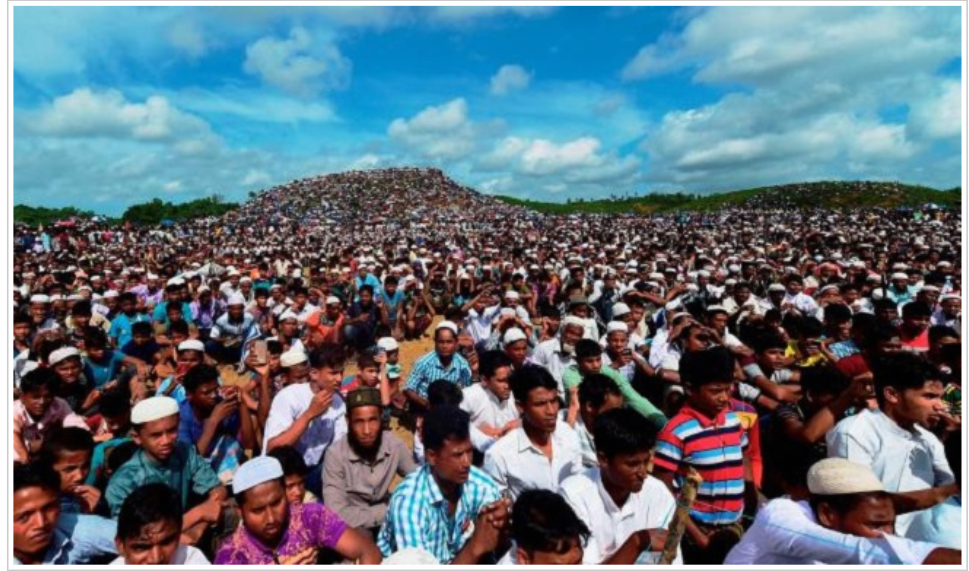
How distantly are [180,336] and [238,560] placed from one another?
4.73 m

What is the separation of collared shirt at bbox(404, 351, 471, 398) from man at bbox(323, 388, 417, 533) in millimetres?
1858

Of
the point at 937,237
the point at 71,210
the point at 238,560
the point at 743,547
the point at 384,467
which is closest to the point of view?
the point at 743,547

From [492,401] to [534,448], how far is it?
1160 mm

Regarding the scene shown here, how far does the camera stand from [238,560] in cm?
263

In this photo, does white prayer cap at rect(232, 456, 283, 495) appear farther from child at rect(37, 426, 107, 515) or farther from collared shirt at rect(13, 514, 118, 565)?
child at rect(37, 426, 107, 515)

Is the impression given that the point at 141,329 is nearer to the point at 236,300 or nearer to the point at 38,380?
the point at 38,380

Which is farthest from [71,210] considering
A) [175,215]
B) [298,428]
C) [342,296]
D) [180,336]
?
[298,428]

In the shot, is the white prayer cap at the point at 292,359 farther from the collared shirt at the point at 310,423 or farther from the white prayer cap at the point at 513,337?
the white prayer cap at the point at 513,337

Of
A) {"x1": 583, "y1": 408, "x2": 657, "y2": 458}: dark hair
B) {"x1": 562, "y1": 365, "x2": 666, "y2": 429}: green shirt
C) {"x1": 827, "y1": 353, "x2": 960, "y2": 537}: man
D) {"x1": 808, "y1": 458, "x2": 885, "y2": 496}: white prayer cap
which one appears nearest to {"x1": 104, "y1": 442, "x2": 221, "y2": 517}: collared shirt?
{"x1": 583, "y1": 408, "x2": 657, "y2": 458}: dark hair

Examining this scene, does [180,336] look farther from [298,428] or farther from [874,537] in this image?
[874,537]

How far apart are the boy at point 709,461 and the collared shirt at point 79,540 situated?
2.72m

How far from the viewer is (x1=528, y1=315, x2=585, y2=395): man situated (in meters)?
5.70

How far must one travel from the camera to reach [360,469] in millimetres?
3432

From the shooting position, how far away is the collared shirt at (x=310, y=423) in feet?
13.4
